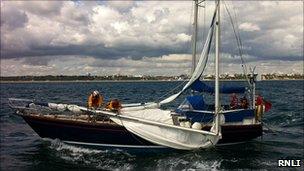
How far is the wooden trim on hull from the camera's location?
25.0m

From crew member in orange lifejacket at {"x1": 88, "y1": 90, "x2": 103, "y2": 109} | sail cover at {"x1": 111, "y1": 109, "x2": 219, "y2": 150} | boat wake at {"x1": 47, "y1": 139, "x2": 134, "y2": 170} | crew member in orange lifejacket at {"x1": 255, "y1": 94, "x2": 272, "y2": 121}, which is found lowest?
boat wake at {"x1": 47, "y1": 139, "x2": 134, "y2": 170}

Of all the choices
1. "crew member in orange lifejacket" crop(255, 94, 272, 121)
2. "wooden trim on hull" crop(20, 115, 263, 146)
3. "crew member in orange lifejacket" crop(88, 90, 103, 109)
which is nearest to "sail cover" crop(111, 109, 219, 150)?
"wooden trim on hull" crop(20, 115, 263, 146)

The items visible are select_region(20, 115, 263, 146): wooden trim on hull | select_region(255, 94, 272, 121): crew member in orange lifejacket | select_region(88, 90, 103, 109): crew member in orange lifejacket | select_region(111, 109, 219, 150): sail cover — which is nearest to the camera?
select_region(111, 109, 219, 150): sail cover

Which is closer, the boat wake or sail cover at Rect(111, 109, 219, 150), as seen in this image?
the boat wake

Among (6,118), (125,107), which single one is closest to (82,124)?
(125,107)

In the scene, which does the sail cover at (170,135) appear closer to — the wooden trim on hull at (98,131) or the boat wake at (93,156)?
the wooden trim on hull at (98,131)

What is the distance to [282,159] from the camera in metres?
24.4

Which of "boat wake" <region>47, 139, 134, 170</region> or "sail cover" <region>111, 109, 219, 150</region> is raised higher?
"sail cover" <region>111, 109, 219, 150</region>

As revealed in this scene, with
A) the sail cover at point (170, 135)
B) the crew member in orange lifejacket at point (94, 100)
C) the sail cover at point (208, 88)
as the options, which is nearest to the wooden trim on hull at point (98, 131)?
the sail cover at point (170, 135)

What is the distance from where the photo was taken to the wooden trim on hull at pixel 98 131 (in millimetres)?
24984

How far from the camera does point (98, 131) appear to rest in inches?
990

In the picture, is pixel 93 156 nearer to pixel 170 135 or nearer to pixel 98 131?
pixel 98 131

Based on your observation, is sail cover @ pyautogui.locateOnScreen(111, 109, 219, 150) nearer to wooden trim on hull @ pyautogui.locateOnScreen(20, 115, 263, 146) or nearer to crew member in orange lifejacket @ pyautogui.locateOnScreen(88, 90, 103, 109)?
wooden trim on hull @ pyautogui.locateOnScreen(20, 115, 263, 146)

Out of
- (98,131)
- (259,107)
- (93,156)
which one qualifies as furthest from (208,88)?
(93,156)
